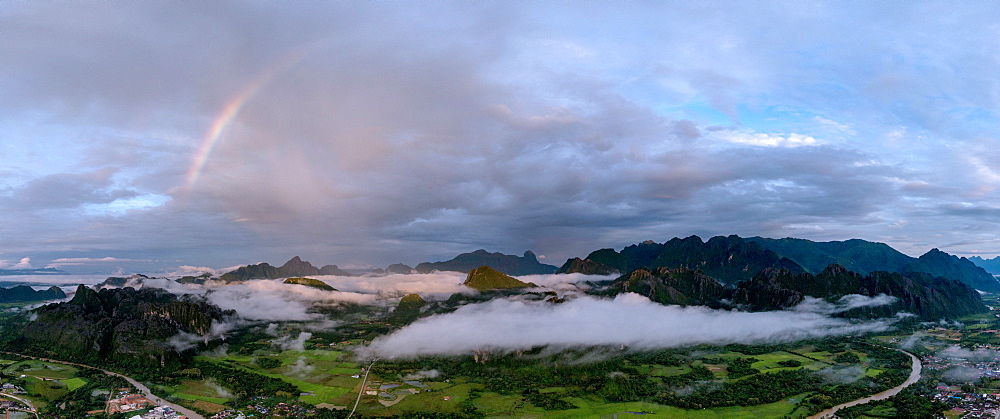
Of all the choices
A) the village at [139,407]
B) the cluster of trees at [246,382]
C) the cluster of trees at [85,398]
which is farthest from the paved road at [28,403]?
the cluster of trees at [246,382]

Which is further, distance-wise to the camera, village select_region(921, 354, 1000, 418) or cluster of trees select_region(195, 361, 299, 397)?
cluster of trees select_region(195, 361, 299, 397)

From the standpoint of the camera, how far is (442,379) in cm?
16325

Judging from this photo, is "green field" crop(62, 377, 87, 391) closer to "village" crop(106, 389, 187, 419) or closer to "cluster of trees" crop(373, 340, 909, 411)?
"village" crop(106, 389, 187, 419)

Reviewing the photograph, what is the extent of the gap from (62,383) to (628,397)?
15820 cm

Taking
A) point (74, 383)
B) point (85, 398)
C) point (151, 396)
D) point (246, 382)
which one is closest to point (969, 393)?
point (246, 382)

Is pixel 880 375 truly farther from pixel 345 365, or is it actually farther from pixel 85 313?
pixel 85 313

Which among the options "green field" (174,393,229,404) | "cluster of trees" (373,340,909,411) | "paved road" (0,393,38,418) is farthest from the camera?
"cluster of trees" (373,340,909,411)

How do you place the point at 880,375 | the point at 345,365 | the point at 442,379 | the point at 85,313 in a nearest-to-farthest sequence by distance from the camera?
the point at 880,375 → the point at 442,379 → the point at 345,365 → the point at 85,313

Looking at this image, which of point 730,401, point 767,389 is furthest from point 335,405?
point 767,389

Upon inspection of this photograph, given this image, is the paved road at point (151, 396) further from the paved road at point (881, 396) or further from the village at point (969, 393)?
the village at point (969, 393)

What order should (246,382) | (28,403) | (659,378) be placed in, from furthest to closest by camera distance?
1. (659,378)
2. (246,382)
3. (28,403)

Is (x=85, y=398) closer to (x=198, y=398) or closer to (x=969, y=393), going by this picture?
(x=198, y=398)

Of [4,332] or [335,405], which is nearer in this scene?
[335,405]

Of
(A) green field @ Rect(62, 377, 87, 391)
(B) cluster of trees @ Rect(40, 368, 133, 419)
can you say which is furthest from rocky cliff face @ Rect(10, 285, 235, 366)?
(A) green field @ Rect(62, 377, 87, 391)
